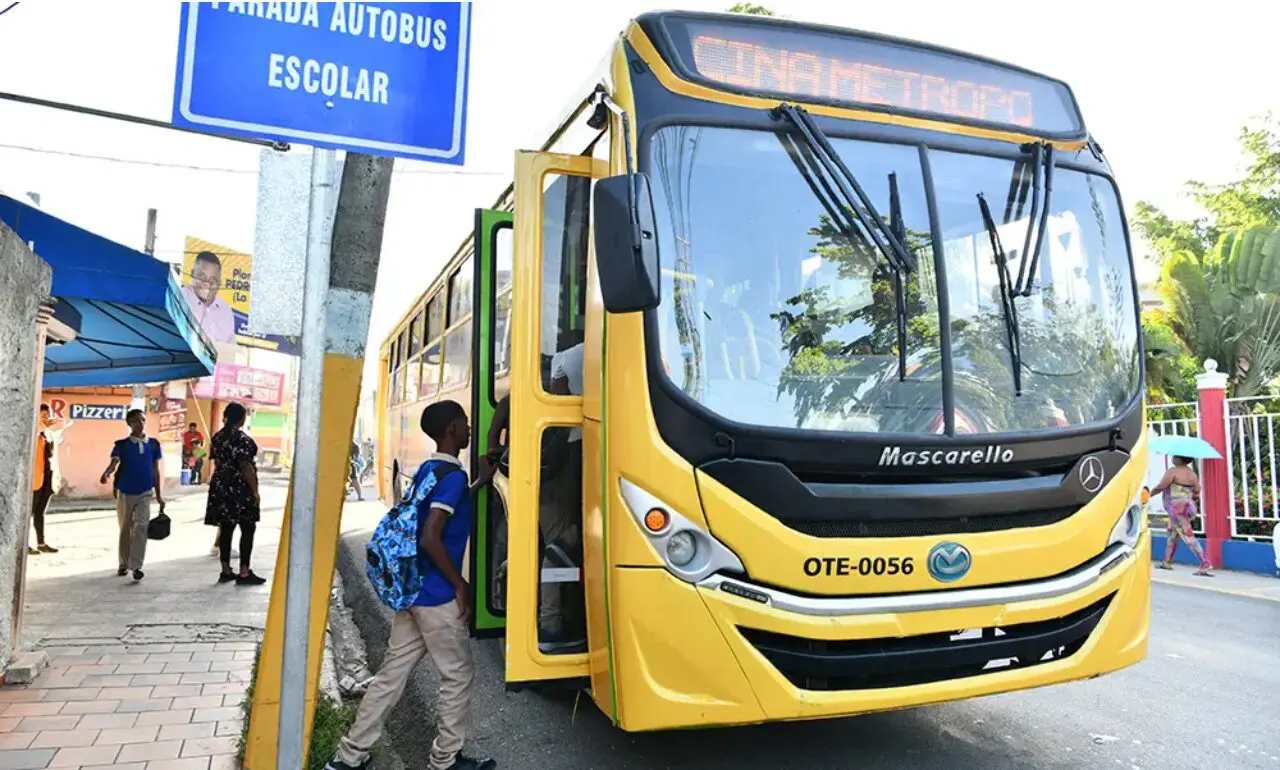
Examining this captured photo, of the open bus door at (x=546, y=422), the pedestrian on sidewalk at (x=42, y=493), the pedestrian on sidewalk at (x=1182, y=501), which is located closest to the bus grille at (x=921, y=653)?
the open bus door at (x=546, y=422)

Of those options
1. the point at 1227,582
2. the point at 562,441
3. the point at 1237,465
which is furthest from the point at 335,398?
the point at 1237,465

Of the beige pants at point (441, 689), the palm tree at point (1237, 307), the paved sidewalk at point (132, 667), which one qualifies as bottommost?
the paved sidewalk at point (132, 667)

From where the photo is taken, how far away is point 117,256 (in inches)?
273

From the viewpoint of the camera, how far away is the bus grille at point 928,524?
131 inches

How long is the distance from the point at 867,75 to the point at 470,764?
3.45 meters

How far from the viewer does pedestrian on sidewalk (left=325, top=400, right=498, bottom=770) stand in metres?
3.86

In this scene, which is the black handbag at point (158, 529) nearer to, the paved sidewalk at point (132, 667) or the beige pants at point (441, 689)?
the paved sidewalk at point (132, 667)

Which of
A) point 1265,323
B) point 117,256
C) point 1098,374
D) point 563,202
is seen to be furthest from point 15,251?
point 1265,323

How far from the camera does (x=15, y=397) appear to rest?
16.8 feet

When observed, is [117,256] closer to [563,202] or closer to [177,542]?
[563,202]

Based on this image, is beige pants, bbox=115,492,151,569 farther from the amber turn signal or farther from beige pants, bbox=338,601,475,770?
the amber turn signal

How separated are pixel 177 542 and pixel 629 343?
11.1 m

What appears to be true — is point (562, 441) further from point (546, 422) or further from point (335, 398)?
point (335, 398)

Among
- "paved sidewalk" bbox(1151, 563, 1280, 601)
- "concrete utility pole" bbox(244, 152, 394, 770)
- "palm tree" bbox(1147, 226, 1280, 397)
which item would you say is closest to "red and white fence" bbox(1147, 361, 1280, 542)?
"paved sidewalk" bbox(1151, 563, 1280, 601)
